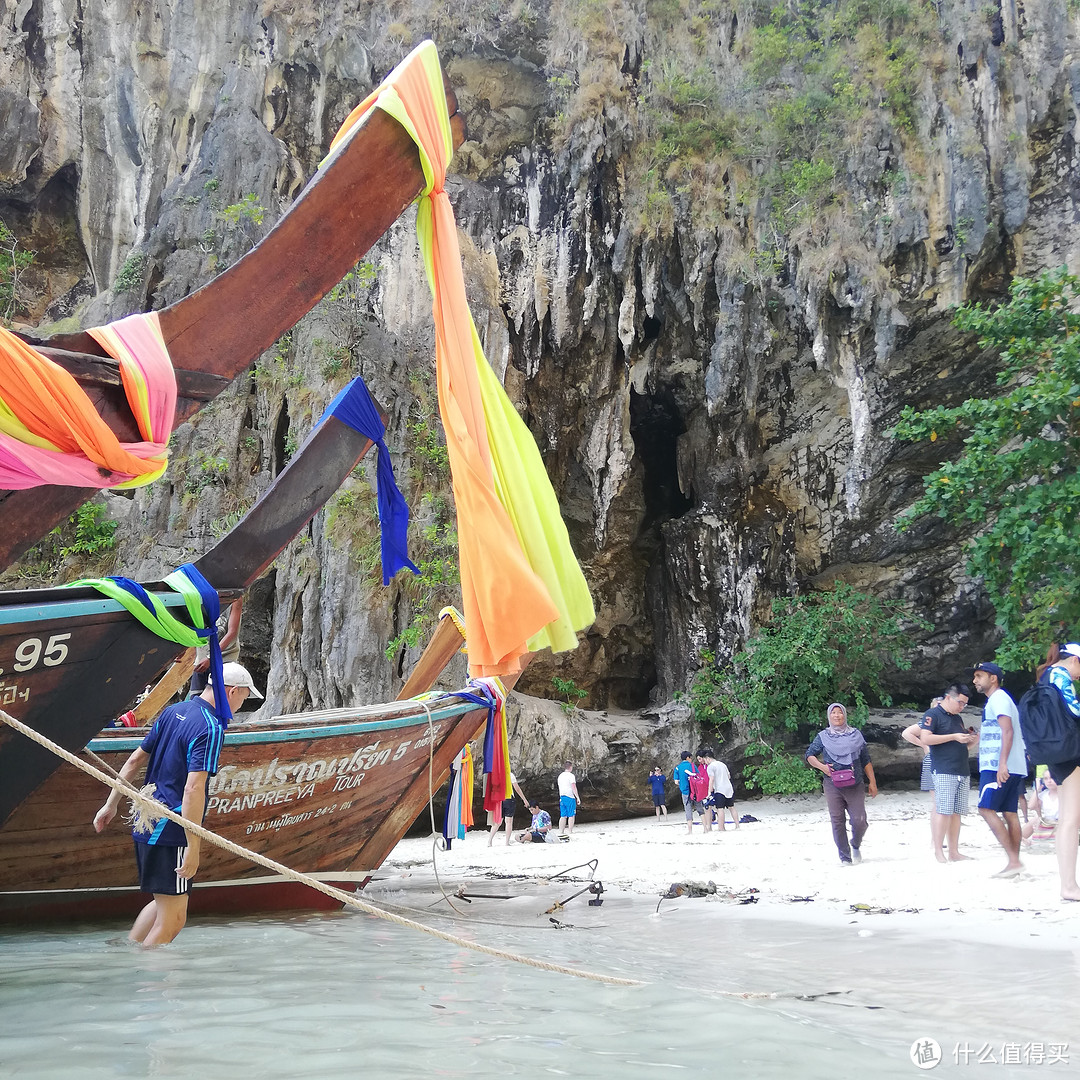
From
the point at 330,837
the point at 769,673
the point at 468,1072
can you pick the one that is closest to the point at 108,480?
the point at 468,1072

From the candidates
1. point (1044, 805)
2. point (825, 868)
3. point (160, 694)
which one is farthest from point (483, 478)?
point (1044, 805)

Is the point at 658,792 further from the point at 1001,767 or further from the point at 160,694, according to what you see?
the point at 1001,767

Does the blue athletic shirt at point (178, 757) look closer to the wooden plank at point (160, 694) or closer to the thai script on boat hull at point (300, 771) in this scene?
the thai script on boat hull at point (300, 771)

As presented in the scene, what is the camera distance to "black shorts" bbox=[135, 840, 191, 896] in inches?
119

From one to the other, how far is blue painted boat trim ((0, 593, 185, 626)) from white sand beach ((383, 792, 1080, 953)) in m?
3.58

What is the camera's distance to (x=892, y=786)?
12.8 m

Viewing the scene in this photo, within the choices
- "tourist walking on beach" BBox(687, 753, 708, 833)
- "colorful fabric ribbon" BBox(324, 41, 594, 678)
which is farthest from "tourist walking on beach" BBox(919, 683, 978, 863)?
"tourist walking on beach" BBox(687, 753, 708, 833)

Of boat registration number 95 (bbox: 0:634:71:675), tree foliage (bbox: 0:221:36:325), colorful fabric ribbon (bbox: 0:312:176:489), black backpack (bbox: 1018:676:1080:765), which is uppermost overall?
tree foliage (bbox: 0:221:36:325)

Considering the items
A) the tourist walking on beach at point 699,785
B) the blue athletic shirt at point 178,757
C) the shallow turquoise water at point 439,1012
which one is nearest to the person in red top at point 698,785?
the tourist walking on beach at point 699,785

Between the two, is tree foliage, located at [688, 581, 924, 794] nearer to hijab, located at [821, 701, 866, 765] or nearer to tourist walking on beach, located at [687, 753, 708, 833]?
tourist walking on beach, located at [687, 753, 708, 833]

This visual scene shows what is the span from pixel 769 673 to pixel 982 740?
329 inches

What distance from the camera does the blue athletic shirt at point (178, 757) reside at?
3.04m

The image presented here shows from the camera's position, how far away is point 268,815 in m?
4.69

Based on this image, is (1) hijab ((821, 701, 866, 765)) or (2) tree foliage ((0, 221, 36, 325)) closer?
(1) hijab ((821, 701, 866, 765))
